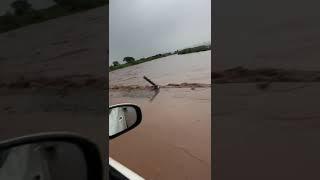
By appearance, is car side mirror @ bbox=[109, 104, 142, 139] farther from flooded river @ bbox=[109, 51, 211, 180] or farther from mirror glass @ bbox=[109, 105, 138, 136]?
flooded river @ bbox=[109, 51, 211, 180]

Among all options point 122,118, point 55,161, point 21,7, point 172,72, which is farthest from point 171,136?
point 21,7

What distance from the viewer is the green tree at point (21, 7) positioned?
43.9ft

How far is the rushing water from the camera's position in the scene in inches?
380

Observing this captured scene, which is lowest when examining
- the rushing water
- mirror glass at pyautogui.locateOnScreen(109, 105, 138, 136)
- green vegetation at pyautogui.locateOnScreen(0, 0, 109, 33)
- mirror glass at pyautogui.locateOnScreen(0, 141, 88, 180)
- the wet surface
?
the wet surface

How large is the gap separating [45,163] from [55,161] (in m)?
0.02

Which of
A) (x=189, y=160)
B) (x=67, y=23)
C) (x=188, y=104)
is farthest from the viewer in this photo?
(x=67, y=23)

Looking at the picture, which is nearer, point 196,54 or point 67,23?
point 196,54

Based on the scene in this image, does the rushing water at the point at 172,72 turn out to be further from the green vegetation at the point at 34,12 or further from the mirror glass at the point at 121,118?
the mirror glass at the point at 121,118

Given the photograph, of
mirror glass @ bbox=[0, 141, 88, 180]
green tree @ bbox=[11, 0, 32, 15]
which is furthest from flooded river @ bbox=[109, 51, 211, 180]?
green tree @ bbox=[11, 0, 32, 15]

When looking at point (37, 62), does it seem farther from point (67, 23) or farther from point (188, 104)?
point (188, 104)
